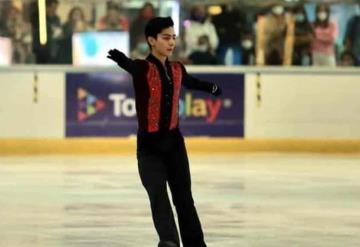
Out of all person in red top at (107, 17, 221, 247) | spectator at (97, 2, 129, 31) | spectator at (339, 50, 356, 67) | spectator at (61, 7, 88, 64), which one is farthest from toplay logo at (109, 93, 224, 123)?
person in red top at (107, 17, 221, 247)

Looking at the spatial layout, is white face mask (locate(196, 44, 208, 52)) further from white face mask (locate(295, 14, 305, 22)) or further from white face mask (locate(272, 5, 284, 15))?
white face mask (locate(295, 14, 305, 22))

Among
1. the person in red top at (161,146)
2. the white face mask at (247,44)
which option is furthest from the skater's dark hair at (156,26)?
the white face mask at (247,44)

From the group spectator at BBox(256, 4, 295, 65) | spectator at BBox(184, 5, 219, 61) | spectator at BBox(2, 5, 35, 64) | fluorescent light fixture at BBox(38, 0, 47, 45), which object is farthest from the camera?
spectator at BBox(256, 4, 295, 65)

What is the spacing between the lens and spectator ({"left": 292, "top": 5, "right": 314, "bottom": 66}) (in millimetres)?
17625

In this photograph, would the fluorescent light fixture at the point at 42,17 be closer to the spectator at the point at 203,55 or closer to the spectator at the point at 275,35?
the spectator at the point at 203,55

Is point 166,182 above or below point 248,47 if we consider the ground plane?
below

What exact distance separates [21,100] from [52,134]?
Result: 699mm

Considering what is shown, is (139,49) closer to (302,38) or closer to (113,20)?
(113,20)

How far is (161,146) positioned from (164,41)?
653mm

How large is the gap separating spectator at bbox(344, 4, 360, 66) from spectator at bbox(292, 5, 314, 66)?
1.88 feet

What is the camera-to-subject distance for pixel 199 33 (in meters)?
17.5

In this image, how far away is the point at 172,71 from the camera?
23.4 feet

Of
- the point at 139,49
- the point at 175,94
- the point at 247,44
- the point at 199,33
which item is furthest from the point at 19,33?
the point at 175,94

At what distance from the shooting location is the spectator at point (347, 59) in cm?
1760
